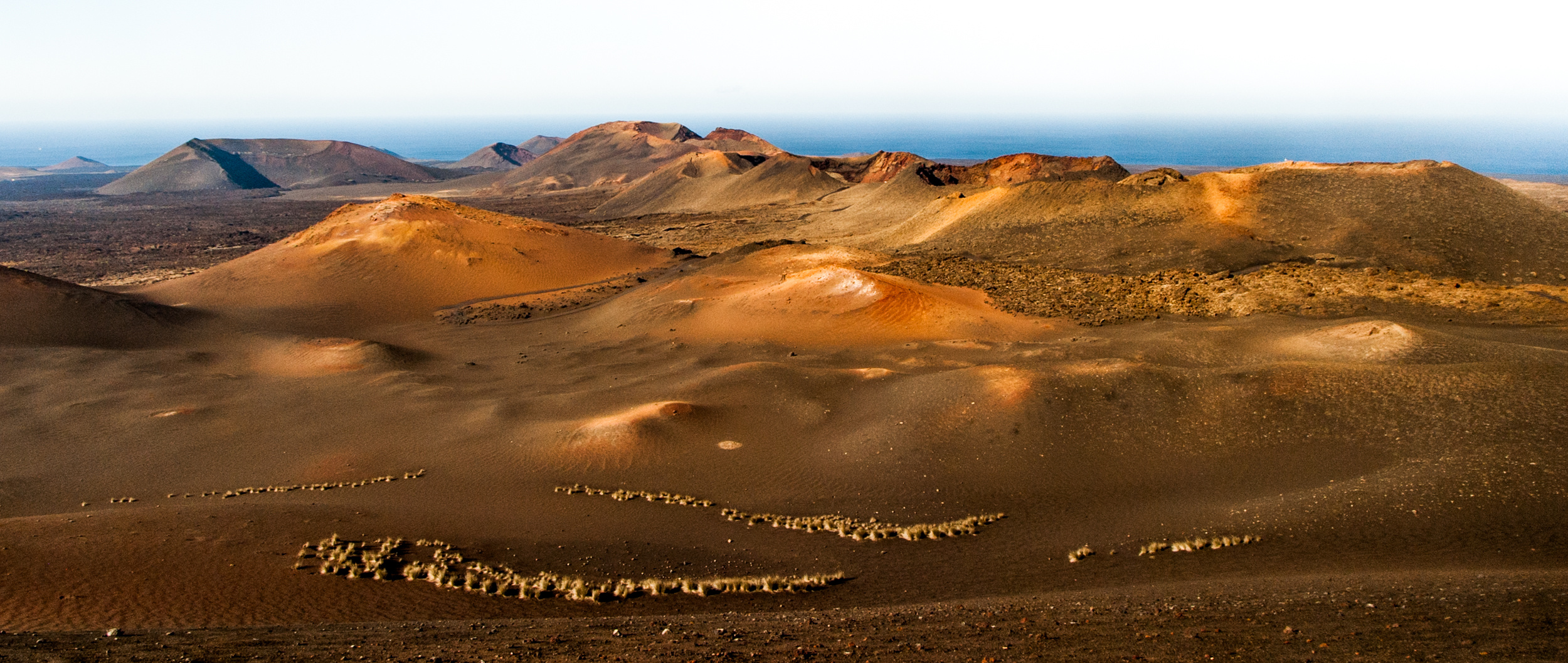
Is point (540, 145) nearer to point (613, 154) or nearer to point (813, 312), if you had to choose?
point (613, 154)

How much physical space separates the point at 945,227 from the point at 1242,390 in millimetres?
28236

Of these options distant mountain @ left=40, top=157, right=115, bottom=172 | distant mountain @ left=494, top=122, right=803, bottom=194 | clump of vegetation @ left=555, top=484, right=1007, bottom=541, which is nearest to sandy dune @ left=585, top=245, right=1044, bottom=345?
clump of vegetation @ left=555, top=484, right=1007, bottom=541

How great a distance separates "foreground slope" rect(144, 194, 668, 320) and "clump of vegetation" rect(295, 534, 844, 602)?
2284cm

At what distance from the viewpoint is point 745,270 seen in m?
34.4

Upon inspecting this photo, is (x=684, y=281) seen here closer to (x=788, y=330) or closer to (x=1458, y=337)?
(x=788, y=330)

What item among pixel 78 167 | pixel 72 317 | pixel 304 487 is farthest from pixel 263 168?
pixel 304 487

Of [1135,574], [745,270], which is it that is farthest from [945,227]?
[1135,574]

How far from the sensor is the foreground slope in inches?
1241

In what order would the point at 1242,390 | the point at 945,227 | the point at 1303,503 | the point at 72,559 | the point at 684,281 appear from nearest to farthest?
the point at 72,559, the point at 1303,503, the point at 1242,390, the point at 684,281, the point at 945,227

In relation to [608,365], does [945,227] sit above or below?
above

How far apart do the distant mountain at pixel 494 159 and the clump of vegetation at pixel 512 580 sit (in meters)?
143

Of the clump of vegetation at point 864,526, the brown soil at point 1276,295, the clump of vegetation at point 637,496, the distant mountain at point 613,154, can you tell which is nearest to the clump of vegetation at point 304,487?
the clump of vegetation at point 637,496

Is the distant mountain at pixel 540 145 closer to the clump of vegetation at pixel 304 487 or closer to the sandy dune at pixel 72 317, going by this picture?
the sandy dune at pixel 72 317

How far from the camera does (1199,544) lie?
1090cm
